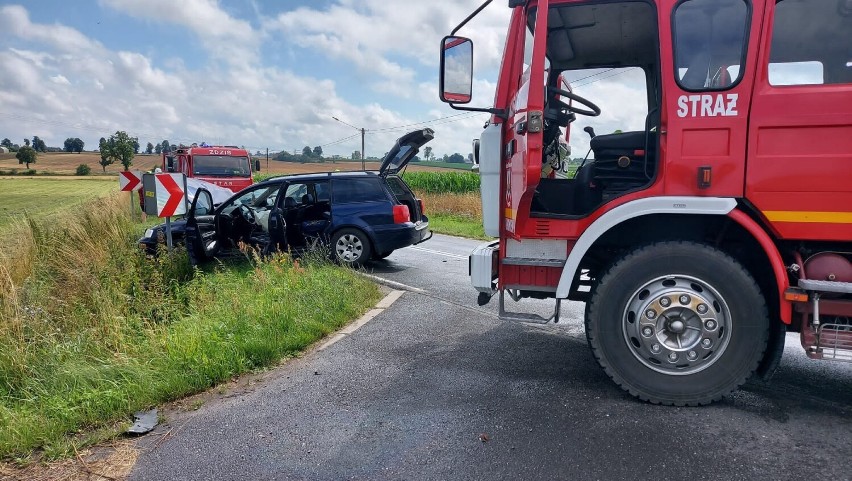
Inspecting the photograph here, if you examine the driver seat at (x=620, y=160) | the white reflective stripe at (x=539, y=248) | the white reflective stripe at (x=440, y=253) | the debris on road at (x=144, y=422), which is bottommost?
the debris on road at (x=144, y=422)

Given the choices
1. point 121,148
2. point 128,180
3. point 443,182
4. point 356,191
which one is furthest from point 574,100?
point 121,148

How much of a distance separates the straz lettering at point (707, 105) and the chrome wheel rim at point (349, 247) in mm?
6538

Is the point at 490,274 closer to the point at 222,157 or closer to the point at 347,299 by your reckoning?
the point at 347,299

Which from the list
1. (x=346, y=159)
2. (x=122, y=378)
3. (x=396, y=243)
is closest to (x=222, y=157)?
(x=396, y=243)

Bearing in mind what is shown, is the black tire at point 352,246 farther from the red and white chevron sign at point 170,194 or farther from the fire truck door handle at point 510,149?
the fire truck door handle at point 510,149

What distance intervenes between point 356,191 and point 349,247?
3.11 feet

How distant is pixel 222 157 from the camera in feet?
69.9

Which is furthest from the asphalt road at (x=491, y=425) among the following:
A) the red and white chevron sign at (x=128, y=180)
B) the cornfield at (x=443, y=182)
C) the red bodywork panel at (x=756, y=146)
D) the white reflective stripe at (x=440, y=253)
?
the cornfield at (x=443, y=182)

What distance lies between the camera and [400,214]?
945 centimetres

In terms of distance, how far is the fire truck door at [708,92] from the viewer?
334 cm

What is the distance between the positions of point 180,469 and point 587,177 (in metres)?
3.18

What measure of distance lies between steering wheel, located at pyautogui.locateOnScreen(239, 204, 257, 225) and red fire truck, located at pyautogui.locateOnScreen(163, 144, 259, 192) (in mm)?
11973

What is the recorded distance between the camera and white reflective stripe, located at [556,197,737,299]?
337cm

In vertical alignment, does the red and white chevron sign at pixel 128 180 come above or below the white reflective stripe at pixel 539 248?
above
